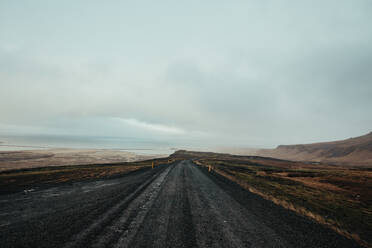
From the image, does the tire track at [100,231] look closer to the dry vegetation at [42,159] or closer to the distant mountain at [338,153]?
the dry vegetation at [42,159]

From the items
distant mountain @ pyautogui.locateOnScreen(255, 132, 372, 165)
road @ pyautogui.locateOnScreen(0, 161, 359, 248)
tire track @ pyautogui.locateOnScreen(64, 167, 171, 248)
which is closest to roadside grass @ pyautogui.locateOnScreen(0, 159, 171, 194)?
road @ pyautogui.locateOnScreen(0, 161, 359, 248)

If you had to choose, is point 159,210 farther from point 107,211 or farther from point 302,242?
point 302,242

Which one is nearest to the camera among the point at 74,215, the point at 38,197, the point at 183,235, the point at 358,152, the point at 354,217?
the point at 183,235

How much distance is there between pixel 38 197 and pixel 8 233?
601cm

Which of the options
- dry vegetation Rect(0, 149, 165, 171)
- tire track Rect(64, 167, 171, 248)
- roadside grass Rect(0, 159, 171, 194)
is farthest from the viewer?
dry vegetation Rect(0, 149, 165, 171)

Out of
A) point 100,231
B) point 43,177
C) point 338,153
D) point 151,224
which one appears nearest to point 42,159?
point 43,177

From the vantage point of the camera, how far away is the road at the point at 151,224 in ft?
17.1

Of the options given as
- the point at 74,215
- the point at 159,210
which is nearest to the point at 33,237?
the point at 74,215

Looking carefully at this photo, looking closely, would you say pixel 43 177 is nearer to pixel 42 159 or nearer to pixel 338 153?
pixel 42 159

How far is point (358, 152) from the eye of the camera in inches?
5197

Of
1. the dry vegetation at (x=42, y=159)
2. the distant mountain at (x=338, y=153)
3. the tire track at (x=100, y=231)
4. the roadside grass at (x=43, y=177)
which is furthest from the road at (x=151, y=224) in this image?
the distant mountain at (x=338, y=153)

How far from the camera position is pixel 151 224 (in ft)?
21.1

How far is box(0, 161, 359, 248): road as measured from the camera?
205 inches

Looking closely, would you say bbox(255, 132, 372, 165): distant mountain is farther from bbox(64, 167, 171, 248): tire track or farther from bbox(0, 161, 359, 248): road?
bbox(64, 167, 171, 248): tire track
